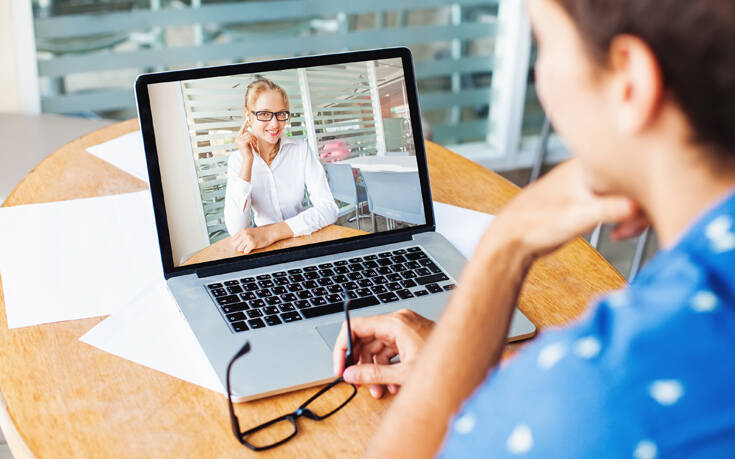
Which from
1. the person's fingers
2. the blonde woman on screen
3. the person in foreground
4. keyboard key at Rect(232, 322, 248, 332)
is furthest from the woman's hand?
the person in foreground

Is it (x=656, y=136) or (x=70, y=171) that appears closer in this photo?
(x=656, y=136)

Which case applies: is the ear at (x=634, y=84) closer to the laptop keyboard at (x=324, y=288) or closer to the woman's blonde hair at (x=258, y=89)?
the laptop keyboard at (x=324, y=288)

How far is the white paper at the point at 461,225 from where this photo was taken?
107cm

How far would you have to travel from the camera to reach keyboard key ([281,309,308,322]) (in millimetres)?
859

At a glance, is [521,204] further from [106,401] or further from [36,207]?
[36,207]

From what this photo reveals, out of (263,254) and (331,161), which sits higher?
(331,161)

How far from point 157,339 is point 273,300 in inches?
5.8

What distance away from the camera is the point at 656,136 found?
1.40 feet

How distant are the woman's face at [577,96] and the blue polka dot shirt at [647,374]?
0.25 ft

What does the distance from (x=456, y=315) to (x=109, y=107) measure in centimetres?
222

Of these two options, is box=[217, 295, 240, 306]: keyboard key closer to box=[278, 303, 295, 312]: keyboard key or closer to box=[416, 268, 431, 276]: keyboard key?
box=[278, 303, 295, 312]: keyboard key

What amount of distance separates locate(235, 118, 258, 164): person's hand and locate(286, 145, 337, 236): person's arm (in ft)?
0.24

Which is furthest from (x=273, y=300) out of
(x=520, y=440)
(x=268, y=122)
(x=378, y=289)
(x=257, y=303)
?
(x=520, y=440)

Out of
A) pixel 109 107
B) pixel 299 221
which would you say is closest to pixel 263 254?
pixel 299 221
